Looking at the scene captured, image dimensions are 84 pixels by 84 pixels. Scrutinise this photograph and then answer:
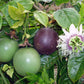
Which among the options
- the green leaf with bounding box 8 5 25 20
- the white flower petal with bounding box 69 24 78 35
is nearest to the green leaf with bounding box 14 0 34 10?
the green leaf with bounding box 8 5 25 20

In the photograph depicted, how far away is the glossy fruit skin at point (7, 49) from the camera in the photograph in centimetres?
47

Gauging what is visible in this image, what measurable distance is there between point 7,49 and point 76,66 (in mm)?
205

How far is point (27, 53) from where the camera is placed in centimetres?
45

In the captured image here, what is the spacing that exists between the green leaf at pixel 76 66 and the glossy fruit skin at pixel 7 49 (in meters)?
0.17

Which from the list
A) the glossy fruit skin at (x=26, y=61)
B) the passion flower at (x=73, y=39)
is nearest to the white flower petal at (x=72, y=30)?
→ the passion flower at (x=73, y=39)

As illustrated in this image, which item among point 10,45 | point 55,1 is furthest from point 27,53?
point 55,1

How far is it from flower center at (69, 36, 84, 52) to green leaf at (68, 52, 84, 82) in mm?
66

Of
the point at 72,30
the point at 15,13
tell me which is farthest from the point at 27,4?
the point at 72,30

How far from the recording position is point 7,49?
0.47 meters

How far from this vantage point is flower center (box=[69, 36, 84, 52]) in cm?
40

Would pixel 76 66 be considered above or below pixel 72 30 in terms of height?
below

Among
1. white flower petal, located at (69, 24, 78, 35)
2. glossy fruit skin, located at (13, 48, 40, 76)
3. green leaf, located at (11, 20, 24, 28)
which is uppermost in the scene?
green leaf, located at (11, 20, 24, 28)

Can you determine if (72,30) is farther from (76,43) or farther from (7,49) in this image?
(7,49)

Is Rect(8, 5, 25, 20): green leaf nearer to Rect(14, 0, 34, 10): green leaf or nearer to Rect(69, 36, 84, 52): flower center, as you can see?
Rect(14, 0, 34, 10): green leaf
